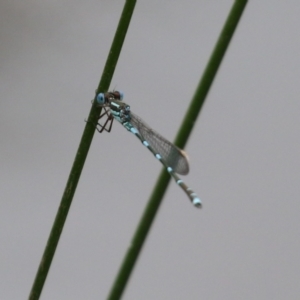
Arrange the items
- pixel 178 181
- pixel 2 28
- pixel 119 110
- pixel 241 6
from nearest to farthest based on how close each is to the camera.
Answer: pixel 241 6
pixel 178 181
pixel 119 110
pixel 2 28

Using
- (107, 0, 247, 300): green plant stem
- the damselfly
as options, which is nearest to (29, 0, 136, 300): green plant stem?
(107, 0, 247, 300): green plant stem

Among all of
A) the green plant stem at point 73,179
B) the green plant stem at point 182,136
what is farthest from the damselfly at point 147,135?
the green plant stem at point 73,179

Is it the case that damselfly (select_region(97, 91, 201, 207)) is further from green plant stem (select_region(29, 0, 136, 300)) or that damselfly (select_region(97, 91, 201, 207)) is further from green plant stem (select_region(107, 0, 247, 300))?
green plant stem (select_region(29, 0, 136, 300))

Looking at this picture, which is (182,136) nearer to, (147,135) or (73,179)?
(73,179)

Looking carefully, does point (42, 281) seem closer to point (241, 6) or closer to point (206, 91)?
point (206, 91)

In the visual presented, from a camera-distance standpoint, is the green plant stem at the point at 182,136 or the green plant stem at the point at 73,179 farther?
the green plant stem at the point at 182,136

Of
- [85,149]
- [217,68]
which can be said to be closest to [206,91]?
[217,68]

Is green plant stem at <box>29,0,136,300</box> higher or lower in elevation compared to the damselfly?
higher

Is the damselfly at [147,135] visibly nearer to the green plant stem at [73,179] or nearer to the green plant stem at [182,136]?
the green plant stem at [182,136]
